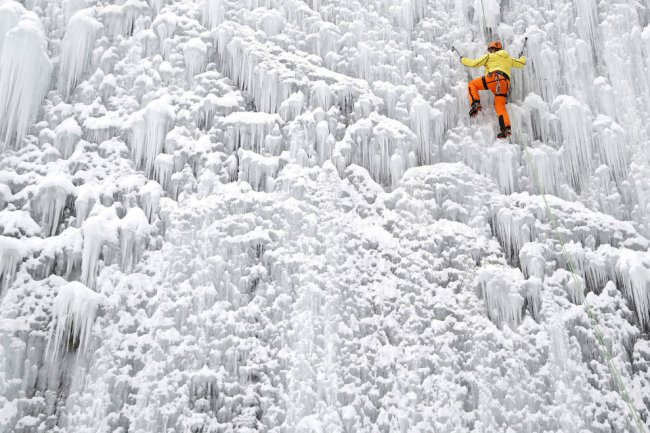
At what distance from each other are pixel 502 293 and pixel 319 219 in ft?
4.16

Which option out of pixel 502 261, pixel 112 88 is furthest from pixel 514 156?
pixel 112 88

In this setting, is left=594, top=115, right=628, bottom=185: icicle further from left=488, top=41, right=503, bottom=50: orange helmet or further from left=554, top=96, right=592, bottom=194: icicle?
left=488, top=41, right=503, bottom=50: orange helmet

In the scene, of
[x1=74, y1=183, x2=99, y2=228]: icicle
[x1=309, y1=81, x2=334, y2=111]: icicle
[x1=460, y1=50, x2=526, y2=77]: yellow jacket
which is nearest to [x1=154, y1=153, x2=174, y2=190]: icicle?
[x1=74, y1=183, x2=99, y2=228]: icicle

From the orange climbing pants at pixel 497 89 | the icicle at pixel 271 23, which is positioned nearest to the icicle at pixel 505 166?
the orange climbing pants at pixel 497 89

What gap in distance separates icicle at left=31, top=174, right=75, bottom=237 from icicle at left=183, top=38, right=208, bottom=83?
1.21 meters

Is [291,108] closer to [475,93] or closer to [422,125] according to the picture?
[422,125]

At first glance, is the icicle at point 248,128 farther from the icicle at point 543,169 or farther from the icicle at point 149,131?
the icicle at point 543,169

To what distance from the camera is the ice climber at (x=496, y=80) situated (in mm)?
4012

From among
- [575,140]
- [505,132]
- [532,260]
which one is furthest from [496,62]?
[532,260]

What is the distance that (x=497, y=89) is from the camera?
4016mm

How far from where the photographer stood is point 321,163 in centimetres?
396

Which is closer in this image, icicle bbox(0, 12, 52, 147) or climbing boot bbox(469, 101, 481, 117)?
icicle bbox(0, 12, 52, 147)

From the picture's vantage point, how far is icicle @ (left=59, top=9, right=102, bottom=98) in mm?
4055

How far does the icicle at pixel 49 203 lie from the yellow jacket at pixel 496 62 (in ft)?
→ 9.71
